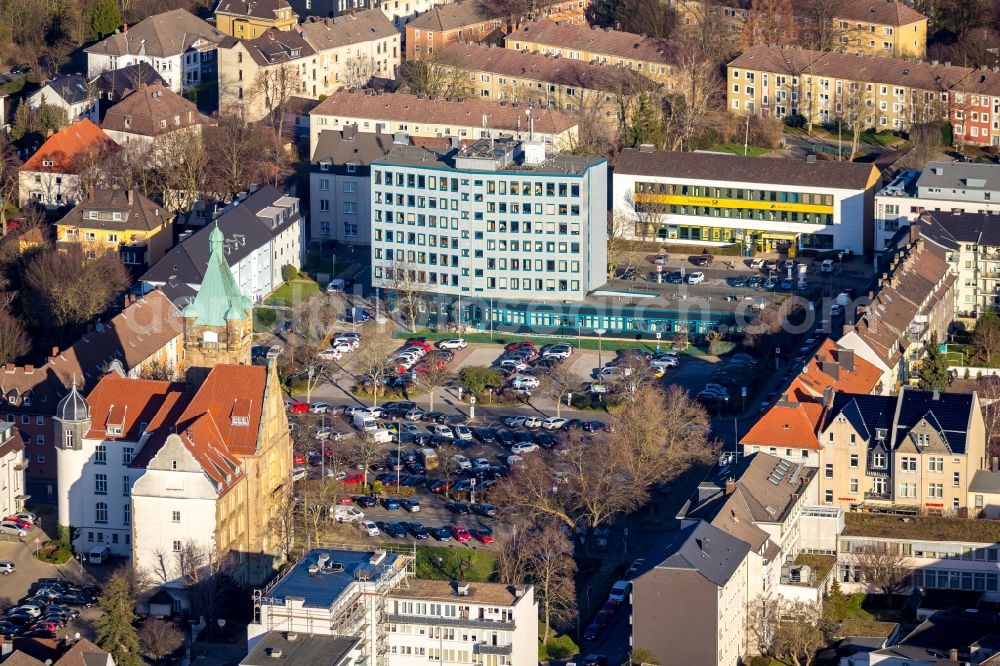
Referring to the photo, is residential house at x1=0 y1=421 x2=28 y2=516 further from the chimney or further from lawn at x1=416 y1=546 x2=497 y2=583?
the chimney

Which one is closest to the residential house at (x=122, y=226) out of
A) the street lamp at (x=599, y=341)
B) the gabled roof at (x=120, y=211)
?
the gabled roof at (x=120, y=211)

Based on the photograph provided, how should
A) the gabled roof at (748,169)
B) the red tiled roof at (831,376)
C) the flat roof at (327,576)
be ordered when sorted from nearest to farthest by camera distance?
the flat roof at (327,576) < the red tiled roof at (831,376) < the gabled roof at (748,169)

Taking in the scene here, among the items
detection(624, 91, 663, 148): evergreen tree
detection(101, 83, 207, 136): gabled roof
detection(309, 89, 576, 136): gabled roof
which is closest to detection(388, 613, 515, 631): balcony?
detection(309, 89, 576, 136): gabled roof

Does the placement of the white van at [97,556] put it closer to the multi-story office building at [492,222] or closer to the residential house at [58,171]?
the multi-story office building at [492,222]

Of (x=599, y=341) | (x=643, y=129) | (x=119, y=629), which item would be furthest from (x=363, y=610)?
(x=643, y=129)

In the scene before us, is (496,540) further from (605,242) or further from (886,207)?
(886,207)

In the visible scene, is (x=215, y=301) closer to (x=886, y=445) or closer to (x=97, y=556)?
(x=97, y=556)

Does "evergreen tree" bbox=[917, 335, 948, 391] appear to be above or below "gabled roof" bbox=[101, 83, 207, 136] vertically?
below
